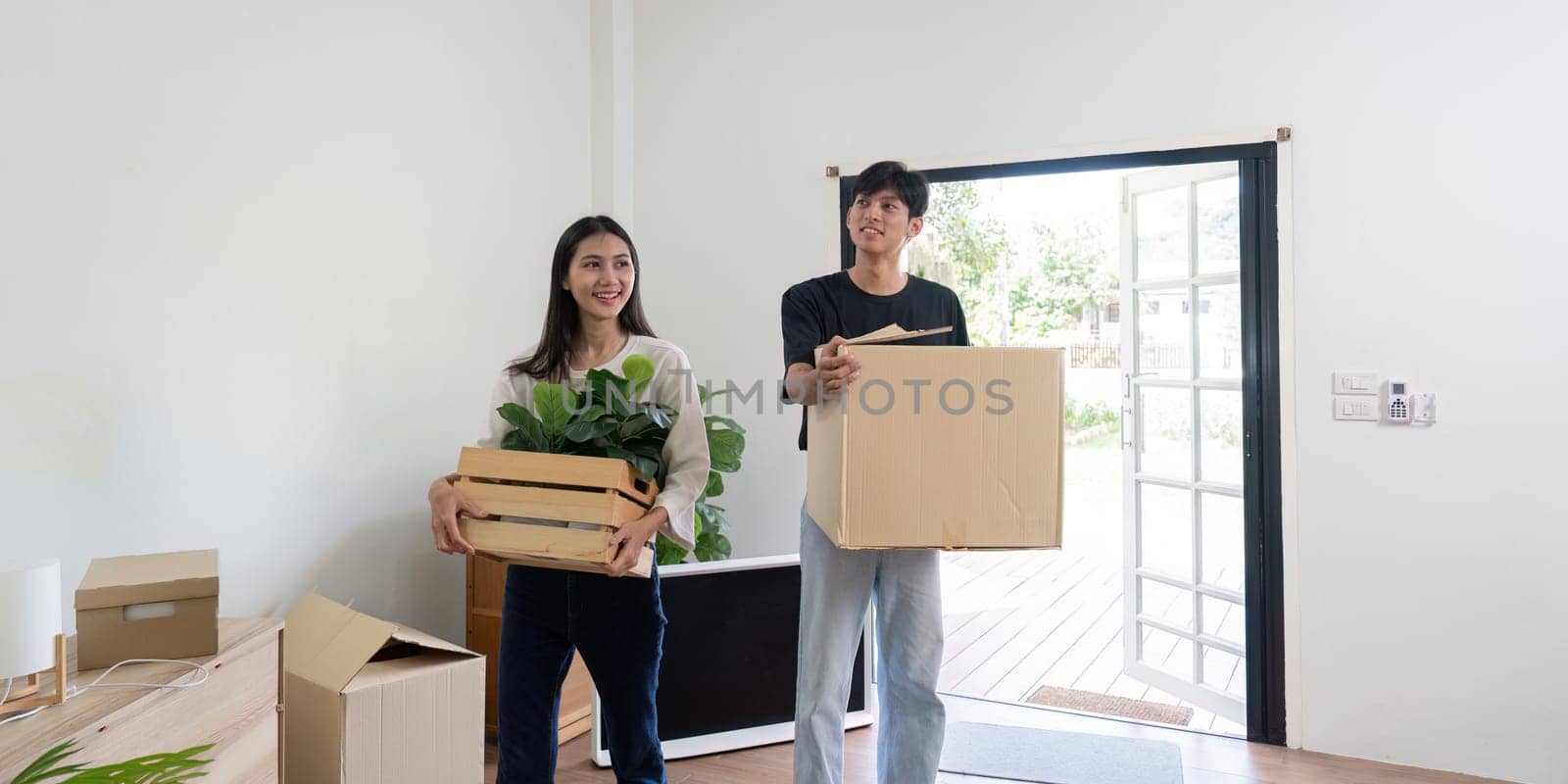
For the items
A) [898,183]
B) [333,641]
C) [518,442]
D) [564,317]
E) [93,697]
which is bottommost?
[333,641]

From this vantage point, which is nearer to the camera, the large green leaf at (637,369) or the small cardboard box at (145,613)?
the small cardboard box at (145,613)

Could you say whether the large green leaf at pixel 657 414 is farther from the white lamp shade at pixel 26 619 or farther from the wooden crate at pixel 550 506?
the white lamp shade at pixel 26 619

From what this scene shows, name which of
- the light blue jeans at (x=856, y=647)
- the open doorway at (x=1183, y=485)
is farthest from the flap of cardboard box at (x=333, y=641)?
the open doorway at (x=1183, y=485)

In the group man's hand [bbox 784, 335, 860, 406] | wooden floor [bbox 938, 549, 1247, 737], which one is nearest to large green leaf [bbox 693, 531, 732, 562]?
wooden floor [bbox 938, 549, 1247, 737]

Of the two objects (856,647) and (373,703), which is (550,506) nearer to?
(856,647)

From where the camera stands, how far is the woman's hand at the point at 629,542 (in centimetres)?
154

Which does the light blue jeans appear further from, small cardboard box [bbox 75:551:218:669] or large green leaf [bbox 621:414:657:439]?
small cardboard box [bbox 75:551:218:669]

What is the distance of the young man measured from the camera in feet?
6.06

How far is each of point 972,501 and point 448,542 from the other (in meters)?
0.89

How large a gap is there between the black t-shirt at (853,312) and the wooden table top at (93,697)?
108 centimetres

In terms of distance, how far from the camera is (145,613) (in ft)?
4.84

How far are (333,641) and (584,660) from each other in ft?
2.66

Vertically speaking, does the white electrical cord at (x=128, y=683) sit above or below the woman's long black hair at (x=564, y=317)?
below

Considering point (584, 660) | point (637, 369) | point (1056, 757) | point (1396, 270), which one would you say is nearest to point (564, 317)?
point (637, 369)
